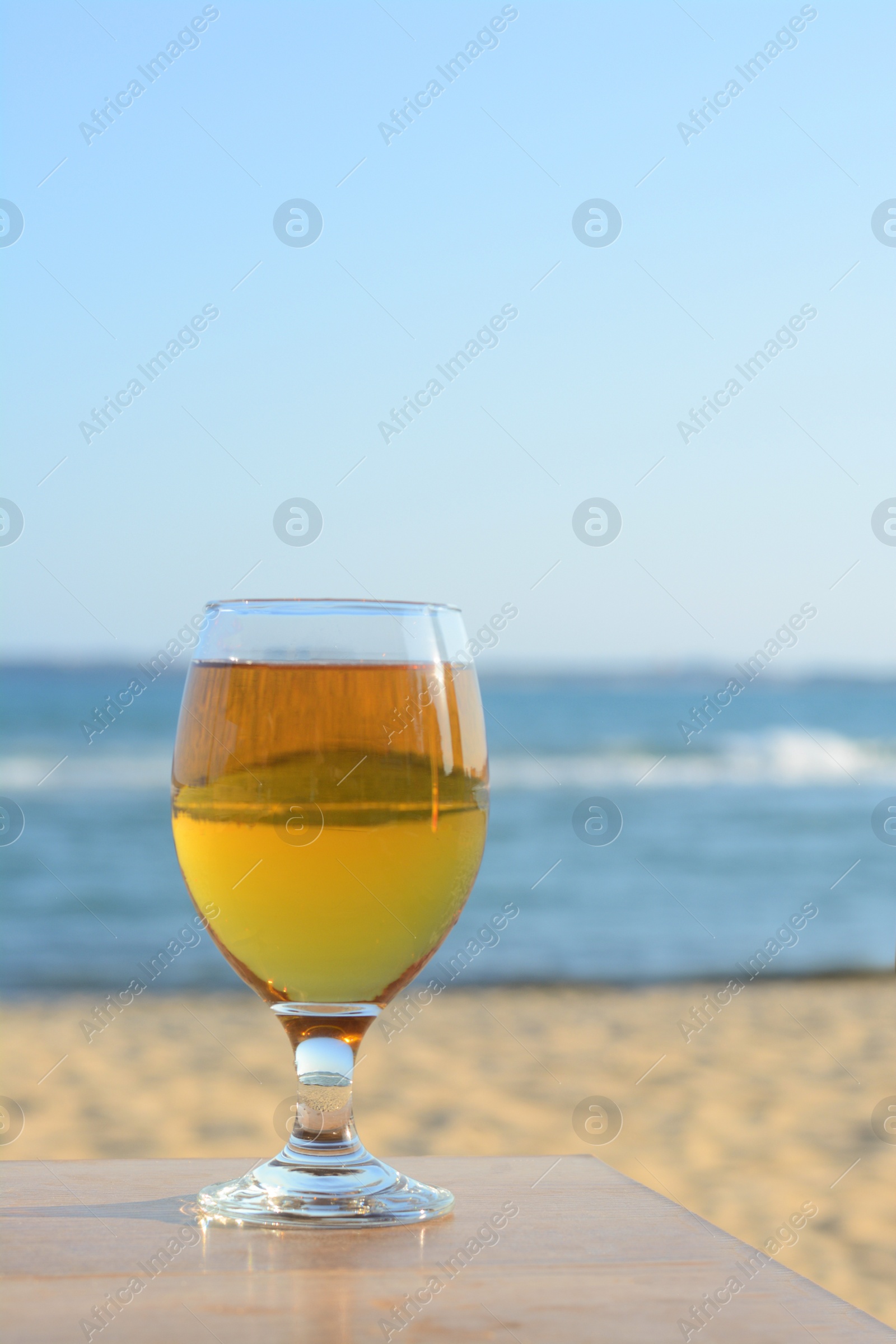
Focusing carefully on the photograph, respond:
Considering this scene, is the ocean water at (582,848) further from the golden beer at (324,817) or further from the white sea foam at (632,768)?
the golden beer at (324,817)

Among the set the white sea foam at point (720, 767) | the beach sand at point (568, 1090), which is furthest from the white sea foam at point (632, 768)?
the beach sand at point (568, 1090)

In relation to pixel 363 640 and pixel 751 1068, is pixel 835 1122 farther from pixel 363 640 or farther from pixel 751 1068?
pixel 363 640

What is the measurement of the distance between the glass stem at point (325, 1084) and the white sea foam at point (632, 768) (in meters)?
17.5

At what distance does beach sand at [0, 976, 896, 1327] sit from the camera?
4.64 meters

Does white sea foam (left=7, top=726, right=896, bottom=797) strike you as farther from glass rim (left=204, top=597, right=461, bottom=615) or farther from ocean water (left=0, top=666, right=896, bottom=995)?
glass rim (left=204, top=597, right=461, bottom=615)

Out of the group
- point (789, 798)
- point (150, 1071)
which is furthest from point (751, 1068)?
point (789, 798)

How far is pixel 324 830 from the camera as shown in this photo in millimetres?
889

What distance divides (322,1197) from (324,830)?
23 cm

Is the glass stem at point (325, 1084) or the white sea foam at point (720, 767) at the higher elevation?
the glass stem at point (325, 1084)

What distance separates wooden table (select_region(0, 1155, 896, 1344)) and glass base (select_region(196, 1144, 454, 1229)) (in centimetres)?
2

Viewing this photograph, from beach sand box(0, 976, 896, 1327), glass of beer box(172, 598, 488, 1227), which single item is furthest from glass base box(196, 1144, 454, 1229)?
beach sand box(0, 976, 896, 1327)

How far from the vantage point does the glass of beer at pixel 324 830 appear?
2.91ft

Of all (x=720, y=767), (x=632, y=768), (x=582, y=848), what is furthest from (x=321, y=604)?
(x=720, y=767)

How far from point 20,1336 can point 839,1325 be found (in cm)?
39
